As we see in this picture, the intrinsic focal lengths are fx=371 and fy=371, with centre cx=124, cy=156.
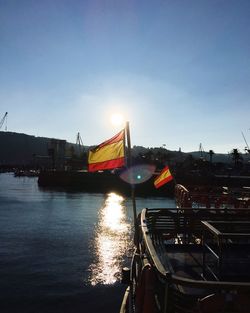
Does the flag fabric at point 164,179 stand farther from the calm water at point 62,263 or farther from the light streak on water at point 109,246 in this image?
the light streak on water at point 109,246

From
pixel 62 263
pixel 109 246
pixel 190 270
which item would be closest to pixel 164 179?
pixel 62 263

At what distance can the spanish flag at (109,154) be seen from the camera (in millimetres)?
13633

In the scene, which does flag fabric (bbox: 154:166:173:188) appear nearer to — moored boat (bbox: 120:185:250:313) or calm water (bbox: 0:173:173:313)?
moored boat (bbox: 120:185:250:313)

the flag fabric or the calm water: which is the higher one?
the flag fabric

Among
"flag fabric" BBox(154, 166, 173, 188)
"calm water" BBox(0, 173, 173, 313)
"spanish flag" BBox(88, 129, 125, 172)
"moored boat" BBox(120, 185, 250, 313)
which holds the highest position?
"spanish flag" BBox(88, 129, 125, 172)

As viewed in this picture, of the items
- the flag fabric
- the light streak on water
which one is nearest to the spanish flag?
Answer: the flag fabric

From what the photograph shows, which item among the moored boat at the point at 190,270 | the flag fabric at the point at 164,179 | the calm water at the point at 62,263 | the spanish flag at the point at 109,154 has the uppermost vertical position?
the spanish flag at the point at 109,154

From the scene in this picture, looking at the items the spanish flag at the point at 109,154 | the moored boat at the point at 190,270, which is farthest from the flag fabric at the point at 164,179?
the spanish flag at the point at 109,154

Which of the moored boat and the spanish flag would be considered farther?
the spanish flag

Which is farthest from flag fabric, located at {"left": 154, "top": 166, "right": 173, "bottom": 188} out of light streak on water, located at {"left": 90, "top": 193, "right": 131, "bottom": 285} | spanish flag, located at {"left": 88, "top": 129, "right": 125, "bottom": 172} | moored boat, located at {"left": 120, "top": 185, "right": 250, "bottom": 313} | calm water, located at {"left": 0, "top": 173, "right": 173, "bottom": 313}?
spanish flag, located at {"left": 88, "top": 129, "right": 125, "bottom": 172}

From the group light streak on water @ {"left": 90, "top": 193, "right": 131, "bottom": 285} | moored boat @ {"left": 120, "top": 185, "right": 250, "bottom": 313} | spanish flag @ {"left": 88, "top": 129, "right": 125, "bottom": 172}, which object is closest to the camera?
moored boat @ {"left": 120, "top": 185, "right": 250, "bottom": 313}

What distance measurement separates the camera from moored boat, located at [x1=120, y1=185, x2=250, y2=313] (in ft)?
16.5

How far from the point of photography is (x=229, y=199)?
25312 mm

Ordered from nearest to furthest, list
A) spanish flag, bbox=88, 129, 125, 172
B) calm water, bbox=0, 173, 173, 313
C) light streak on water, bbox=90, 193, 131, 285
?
spanish flag, bbox=88, 129, 125, 172 → calm water, bbox=0, 173, 173, 313 → light streak on water, bbox=90, 193, 131, 285
